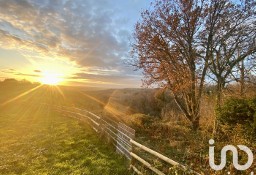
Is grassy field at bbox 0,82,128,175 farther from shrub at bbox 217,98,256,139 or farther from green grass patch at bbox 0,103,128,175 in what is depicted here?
shrub at bbox 217,98,256,139

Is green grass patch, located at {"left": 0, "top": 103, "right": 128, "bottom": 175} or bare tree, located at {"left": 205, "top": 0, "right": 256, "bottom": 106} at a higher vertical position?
bare tree, located at {"left": 205, "top": 0, "right": 256, "bottom": 106}

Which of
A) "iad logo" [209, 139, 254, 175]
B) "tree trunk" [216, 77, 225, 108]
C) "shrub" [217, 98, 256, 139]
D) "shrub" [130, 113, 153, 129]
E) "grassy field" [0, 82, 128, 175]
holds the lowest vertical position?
"grassy field" [0, 82, 128, 175]

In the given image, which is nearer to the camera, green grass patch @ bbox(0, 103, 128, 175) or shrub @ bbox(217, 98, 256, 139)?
shrub @ bbox(217, 98, 256, 139)

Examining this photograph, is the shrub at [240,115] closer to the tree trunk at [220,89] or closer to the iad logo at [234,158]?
the iad logo at [234,158]

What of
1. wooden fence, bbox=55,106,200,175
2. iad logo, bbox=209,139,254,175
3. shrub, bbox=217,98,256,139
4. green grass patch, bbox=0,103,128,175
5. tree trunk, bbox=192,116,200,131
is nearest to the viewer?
iad logo, bbox=209,139,254,175

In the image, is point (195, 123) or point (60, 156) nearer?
point (60, 156)

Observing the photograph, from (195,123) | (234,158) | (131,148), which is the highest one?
(234,158)

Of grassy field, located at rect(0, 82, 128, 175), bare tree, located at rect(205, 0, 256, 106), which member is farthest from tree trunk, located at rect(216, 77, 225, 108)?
grassy field, located at rect(0, 82, 128, 175)

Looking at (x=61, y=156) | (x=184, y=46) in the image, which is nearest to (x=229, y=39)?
(x=184, y=46)

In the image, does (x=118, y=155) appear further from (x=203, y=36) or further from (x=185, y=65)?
(x=203, y=36)

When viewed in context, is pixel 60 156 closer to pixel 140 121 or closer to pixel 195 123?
pixel 140 121

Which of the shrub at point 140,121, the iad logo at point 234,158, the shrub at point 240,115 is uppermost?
the shrub at point 240,115

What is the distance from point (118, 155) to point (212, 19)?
1153 centimetres

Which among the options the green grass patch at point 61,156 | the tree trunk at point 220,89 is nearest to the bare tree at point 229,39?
the tree trunk at point 220,89
